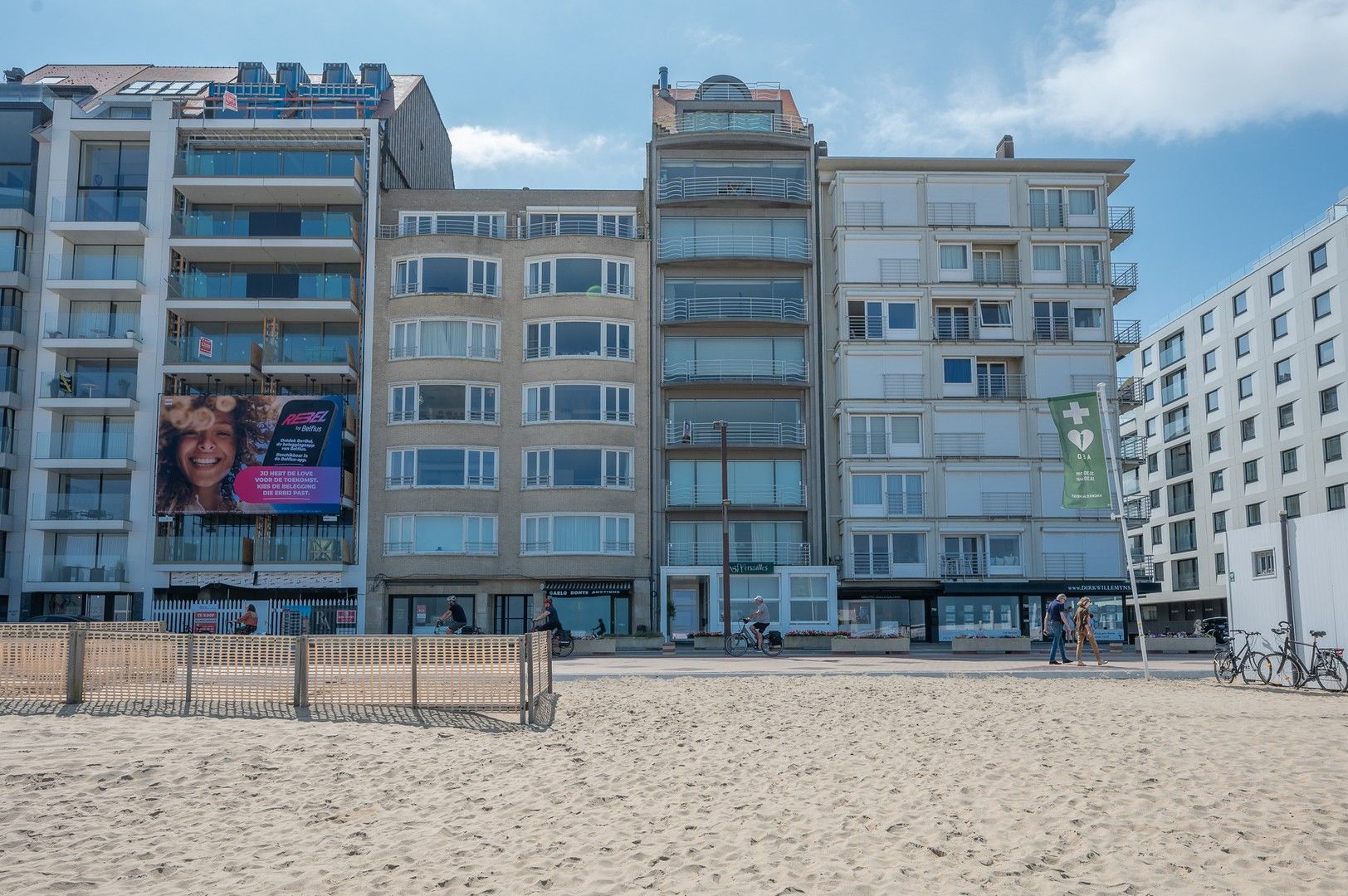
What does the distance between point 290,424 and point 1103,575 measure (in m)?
32.4

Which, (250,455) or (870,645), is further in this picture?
(250,455)

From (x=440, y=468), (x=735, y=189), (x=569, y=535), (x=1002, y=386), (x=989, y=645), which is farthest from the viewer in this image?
(x=1002, y=386)

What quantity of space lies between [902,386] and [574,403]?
45.1 feet

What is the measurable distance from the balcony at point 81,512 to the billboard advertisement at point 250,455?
6.71 feet

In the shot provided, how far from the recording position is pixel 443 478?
150 feet

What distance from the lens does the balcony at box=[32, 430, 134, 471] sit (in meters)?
45.8

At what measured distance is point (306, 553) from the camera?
4544 centimetres

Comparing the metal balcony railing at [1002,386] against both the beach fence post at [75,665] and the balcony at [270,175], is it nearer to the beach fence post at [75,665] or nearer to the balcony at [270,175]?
the balcony at [270,175]

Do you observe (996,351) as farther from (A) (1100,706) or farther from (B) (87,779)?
(B) (87,779)

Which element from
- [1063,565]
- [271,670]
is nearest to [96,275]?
[271,670]

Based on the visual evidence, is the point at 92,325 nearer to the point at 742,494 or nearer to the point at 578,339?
the point at 578,339

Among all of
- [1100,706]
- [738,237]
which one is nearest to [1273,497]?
[738,237]

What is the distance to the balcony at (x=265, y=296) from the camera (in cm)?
4684

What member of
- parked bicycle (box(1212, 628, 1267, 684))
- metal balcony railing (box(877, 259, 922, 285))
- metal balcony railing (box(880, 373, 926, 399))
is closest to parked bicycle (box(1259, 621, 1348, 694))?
parked bicycle (box(1212, 628, 1267, 684))
